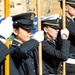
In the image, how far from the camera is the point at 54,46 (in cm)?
441

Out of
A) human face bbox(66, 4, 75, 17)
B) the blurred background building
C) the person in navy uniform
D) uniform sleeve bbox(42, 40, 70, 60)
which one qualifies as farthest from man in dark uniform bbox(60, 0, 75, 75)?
the blurred background building

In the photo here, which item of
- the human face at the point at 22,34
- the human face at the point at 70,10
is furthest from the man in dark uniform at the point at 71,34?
the human face at the point at 22,34

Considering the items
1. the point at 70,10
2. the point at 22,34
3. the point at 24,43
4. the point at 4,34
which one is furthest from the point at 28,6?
the point at 4,34

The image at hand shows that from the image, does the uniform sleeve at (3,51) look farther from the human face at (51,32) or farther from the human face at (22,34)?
the human face at (51,32)

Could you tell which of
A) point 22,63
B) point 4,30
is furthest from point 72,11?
point 4,30

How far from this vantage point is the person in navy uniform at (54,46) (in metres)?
4.27

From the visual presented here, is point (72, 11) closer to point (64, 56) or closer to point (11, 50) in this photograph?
point (64, 56)

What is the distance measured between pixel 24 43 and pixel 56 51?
67 centimetres

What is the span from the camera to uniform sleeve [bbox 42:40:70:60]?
13.9 feet

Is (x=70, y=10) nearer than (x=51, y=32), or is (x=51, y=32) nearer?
(x=51, y=32)

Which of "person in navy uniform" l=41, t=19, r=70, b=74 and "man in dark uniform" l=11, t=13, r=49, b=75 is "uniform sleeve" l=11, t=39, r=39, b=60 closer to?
"man in dark uniform" l=11, t=13, r=49, b=75

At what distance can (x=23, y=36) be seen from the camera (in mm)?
3814

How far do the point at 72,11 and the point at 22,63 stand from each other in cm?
125

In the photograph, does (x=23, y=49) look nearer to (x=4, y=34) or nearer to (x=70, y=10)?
(x=4, y=34)
